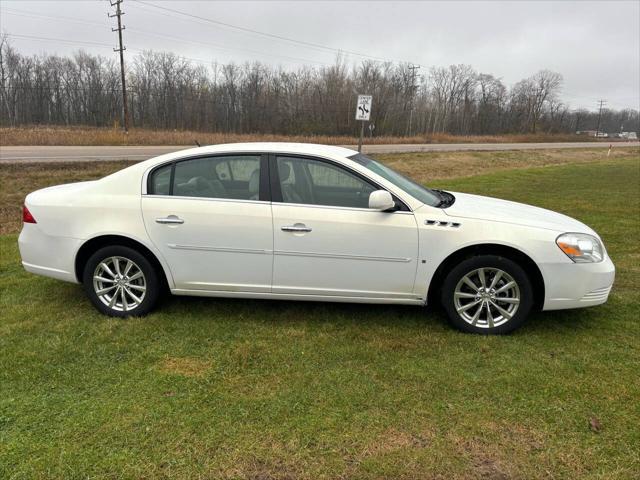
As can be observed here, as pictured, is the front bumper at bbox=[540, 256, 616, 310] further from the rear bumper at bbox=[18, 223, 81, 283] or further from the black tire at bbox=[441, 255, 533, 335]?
the rear bumper at bbox=[18, 223, 81, 283]

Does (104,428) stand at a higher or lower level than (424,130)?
lower

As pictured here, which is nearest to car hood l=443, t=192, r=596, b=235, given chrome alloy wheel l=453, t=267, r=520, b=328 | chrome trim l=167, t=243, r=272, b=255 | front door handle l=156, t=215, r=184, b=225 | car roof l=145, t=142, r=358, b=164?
chrome alloy wheel l=453, t=267, r=520, b=328

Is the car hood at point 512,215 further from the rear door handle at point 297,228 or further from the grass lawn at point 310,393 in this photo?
the rear door handle at point 297,228

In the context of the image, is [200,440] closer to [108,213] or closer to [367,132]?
[108,213]

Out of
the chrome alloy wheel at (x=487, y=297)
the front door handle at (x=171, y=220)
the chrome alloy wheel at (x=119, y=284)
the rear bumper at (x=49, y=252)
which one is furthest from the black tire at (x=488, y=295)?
the rear bumper at (x=49, y=252)

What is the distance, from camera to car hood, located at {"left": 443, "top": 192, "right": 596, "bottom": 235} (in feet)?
12.6

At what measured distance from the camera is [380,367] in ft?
11.1

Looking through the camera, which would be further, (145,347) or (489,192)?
(489,192)

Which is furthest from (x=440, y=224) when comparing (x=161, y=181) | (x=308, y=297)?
(x=161, y=181)

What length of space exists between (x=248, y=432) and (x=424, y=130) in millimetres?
71348

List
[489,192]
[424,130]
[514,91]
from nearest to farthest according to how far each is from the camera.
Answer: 1. [489,192]
2. [424,130]
3. [514,91]

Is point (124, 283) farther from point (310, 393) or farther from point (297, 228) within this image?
point (310, 393)

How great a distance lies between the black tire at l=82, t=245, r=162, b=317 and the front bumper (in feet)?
10.9

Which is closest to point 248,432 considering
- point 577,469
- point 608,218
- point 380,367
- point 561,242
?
point 380,367
